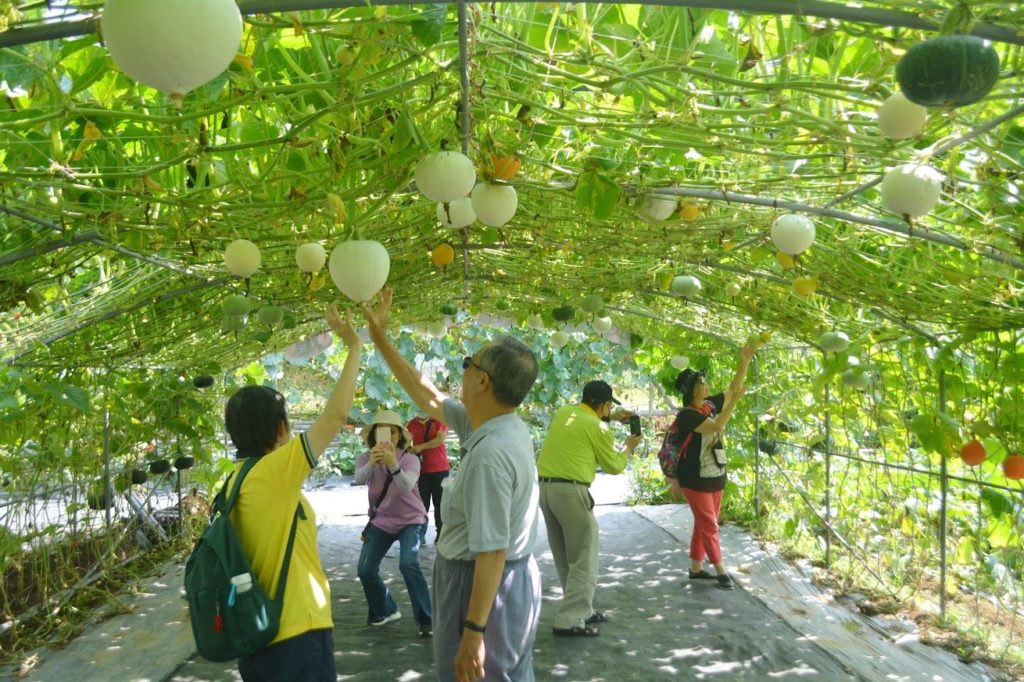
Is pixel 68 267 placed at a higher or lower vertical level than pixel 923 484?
higher

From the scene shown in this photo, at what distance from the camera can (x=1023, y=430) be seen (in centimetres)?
361

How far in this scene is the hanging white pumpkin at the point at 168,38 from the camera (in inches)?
36.9

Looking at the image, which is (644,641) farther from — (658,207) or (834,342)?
(658,207)

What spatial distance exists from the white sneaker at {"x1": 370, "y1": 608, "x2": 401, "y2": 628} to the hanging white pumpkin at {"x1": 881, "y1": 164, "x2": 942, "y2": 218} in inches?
148

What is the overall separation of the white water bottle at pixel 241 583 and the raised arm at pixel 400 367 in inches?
34.3

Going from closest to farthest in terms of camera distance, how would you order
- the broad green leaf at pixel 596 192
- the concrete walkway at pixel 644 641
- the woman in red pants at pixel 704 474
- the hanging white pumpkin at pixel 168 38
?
the hanging white pumpkin at pixel 168 38 → the broad green leaf at pixel 596 192 → the concrete walkway at pixel 644 641 → the woman in red pants at pixel 704 474

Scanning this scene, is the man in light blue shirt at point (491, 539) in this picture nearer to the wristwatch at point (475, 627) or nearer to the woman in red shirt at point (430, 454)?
the wristwatch at point (475, 627)

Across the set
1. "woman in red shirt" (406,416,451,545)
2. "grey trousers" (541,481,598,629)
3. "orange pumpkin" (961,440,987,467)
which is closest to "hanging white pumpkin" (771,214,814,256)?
"orange pumpkin" (961,440,987,467)

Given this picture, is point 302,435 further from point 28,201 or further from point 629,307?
point 629,307

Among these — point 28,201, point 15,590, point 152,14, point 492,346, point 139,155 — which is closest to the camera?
point 152,14

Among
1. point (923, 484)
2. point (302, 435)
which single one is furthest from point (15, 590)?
point (923, 484)

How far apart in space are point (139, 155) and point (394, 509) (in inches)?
87.1

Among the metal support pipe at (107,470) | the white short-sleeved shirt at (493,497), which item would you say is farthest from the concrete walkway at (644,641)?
the white short-sleeved shirt at (493,497)

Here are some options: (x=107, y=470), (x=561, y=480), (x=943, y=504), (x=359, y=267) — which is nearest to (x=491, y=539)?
(x=359, y=267)
